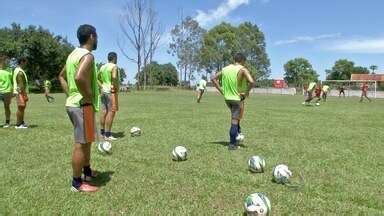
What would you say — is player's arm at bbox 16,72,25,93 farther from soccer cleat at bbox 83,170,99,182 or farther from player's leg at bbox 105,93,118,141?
soccer cleat at bbox 83,170,99,182

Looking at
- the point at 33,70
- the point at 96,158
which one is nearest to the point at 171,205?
the point at 96,158

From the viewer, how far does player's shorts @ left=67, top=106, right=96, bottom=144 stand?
269 inches

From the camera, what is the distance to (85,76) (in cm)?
661

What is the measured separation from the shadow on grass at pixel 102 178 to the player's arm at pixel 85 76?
143 centimetres

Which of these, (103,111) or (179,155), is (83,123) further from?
(103,111)

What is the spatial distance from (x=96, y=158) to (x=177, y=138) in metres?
3.73

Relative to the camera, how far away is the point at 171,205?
20.9 feet

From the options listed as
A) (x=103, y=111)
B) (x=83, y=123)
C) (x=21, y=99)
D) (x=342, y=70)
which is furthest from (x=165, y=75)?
(x=83, y=123)

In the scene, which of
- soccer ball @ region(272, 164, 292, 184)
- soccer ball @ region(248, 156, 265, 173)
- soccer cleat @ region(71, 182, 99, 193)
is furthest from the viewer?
soccer ball @ region(248, 156, 265, 173)

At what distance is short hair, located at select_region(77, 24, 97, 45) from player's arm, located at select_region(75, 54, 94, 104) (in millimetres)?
252

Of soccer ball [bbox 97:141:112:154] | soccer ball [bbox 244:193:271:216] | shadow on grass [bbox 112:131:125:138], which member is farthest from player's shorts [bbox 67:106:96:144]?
shadow on grass [bbox 112:131:125:138]

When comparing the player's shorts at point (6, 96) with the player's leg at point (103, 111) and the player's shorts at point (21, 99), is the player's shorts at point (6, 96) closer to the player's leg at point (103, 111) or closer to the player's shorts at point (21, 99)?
the player's shorts at point (21, 99)

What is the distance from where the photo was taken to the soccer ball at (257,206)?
568 cm

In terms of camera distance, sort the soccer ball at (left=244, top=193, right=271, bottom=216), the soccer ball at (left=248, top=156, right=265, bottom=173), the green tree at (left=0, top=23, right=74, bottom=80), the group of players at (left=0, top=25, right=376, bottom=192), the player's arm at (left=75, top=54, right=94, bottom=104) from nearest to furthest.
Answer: the soccer ball at (left=244, top=193, right=271, bottom=216) < the player's arm at (left=75, top=54, right=94, bottom=104) < the group of players at (left=0, top=25, right=376, bottom=192) < the soccer ball at (left=248, top=156, right=265, bottom=173) < the green tree at (left=0, top=23, right=74, bottom=80)
